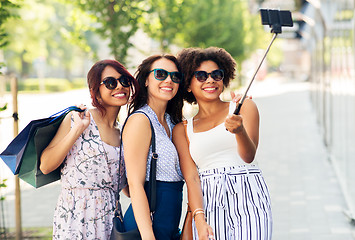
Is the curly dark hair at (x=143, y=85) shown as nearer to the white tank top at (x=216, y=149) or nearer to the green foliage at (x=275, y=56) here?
the white tank top at (x=216, y=149)

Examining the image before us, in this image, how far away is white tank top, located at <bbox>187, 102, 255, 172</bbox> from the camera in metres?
3.10

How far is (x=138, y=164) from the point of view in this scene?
3.02m

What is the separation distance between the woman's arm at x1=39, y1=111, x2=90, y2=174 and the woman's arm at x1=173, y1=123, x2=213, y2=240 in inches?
21.8

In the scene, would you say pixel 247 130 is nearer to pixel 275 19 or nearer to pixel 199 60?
pixel 199 60

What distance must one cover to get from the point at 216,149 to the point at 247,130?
0.69ft

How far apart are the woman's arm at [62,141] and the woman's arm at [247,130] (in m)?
0.92

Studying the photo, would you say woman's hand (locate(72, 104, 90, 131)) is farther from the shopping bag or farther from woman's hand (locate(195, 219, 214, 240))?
woman's hand (locate(195, 219, 214, 240))

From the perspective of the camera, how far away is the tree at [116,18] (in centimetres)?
777

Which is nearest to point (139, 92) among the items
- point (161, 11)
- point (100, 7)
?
point (100, 7)

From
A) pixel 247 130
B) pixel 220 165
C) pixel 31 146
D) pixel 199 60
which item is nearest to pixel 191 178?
pixel 220 165

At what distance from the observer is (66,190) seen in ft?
10.9

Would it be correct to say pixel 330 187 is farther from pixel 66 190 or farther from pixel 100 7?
pixel 66 190

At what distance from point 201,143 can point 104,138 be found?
2.03ft

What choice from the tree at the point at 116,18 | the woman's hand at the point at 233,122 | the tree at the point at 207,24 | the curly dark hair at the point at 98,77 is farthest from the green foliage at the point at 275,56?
the woman's hand at the point at 233,122
